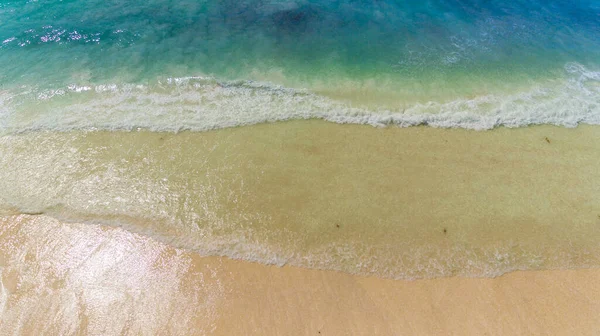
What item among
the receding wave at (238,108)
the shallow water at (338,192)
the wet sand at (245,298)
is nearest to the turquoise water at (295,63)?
the receding wave at (238,108)

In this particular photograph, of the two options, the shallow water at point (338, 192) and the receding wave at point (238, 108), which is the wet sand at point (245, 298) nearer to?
the shallow water at point (338, 192)

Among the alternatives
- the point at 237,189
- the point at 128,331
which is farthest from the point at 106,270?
the point at 237,189

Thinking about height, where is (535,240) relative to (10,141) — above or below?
below

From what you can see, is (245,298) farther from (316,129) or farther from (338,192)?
(316,129)

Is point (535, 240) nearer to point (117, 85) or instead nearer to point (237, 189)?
point (237, 189)

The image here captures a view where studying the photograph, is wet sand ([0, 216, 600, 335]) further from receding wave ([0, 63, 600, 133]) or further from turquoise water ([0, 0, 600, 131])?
turquoise water ([0, 0, 600, 131])
